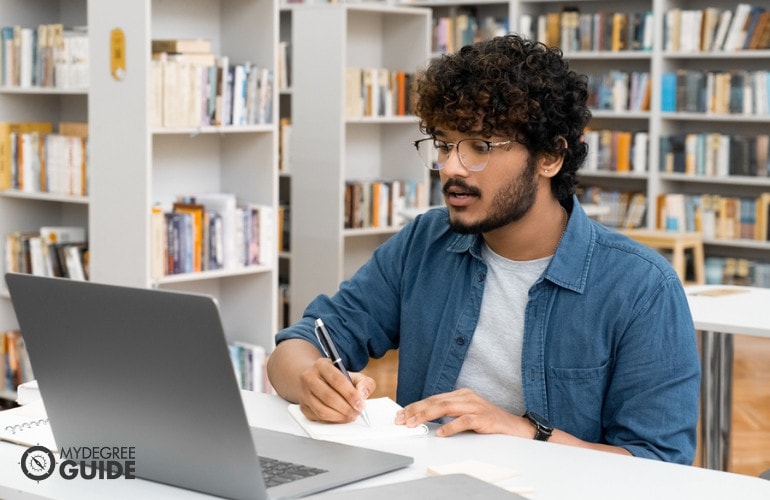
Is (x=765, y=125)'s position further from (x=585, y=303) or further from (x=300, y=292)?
(x=585, y=303)

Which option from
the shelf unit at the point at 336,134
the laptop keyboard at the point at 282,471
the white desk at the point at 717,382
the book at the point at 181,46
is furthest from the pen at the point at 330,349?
the shelf unit at the point at 336,134

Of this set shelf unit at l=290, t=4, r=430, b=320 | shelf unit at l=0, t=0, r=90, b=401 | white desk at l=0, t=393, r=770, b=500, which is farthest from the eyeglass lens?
shelf unit at l=290, t=4, r=430, b=320

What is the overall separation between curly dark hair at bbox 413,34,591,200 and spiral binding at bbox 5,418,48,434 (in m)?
0.79

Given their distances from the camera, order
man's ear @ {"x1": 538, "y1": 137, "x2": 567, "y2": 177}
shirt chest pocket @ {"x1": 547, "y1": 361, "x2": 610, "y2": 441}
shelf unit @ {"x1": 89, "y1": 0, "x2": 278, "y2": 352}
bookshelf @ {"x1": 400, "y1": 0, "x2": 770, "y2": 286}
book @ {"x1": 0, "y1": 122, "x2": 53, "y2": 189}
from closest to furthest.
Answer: shirt chest pocket @ {"x1": 547, "y1": 361, "x2": 610, "y2": 441} < man's ear @ {"x1": 538, "y1": 137, "x2": 567, "y2": 177} < shelf unit @ {"x1": 89, "y1": 0, "x2": 278, "y2": 352} < book @ {"x1": 0, "y1": 122, "x2": 53, "y2": 189} < bookshelf @ {"x1": 400, "y1": 0, "x2": 770, "y2": 286}

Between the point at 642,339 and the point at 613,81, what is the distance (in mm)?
5754

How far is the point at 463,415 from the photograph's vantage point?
1.72 metres

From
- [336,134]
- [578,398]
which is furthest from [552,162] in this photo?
[336,134]

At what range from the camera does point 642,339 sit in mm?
1839

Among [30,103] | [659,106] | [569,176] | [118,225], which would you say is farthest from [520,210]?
[659,106]

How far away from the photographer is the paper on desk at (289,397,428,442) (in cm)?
170

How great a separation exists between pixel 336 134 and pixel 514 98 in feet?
13.4

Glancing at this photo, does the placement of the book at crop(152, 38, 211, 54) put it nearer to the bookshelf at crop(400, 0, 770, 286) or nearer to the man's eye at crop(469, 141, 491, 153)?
the man's eye at crop(469, 141, 491, 153)

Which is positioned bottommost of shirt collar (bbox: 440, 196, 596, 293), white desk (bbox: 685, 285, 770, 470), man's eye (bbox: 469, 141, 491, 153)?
white desk (bbox: 685, 285, 770, 470)

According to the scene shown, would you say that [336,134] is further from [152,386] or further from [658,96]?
[152,386]
